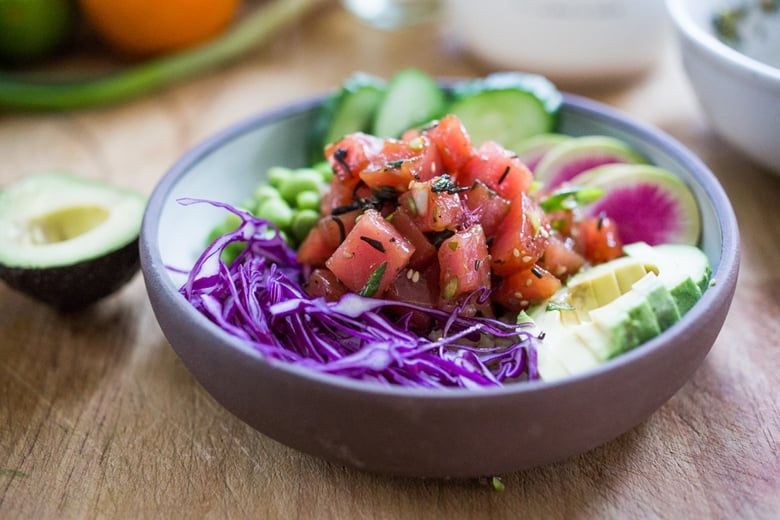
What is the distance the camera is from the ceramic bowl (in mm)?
2602

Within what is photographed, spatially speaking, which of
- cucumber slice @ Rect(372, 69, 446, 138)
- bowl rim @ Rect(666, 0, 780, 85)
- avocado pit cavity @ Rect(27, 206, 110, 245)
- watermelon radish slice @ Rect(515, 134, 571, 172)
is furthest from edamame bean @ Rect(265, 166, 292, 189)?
bowl rim @ Rect(666, 0, 780, 85)

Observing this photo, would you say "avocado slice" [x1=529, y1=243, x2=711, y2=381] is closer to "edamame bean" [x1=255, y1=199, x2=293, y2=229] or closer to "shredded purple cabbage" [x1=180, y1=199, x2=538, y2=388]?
"shredded purple cabbage" [x1=180, y1=199, x2=538, y2=388]

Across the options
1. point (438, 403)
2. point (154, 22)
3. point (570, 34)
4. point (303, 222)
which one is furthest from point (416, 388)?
point (154, 22)

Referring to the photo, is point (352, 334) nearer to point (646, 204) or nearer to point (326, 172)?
point (326, 172)

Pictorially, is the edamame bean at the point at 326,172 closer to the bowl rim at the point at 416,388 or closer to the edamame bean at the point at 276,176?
the edamame bean at the point at 276,176

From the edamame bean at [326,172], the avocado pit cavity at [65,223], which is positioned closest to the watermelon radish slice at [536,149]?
the edamame bean at [326,172]

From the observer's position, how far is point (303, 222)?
7.77ft

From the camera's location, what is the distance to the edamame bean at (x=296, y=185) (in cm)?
248

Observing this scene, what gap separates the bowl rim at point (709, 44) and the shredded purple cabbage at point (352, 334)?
4.06 ft

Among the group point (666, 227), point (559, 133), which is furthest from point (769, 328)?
point (559, 133)

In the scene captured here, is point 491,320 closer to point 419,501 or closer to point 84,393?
point 419,501

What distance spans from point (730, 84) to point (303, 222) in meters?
1.48

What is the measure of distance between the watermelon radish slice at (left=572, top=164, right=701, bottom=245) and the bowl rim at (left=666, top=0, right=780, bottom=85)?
0.47 metres

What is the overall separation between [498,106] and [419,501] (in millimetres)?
1381
